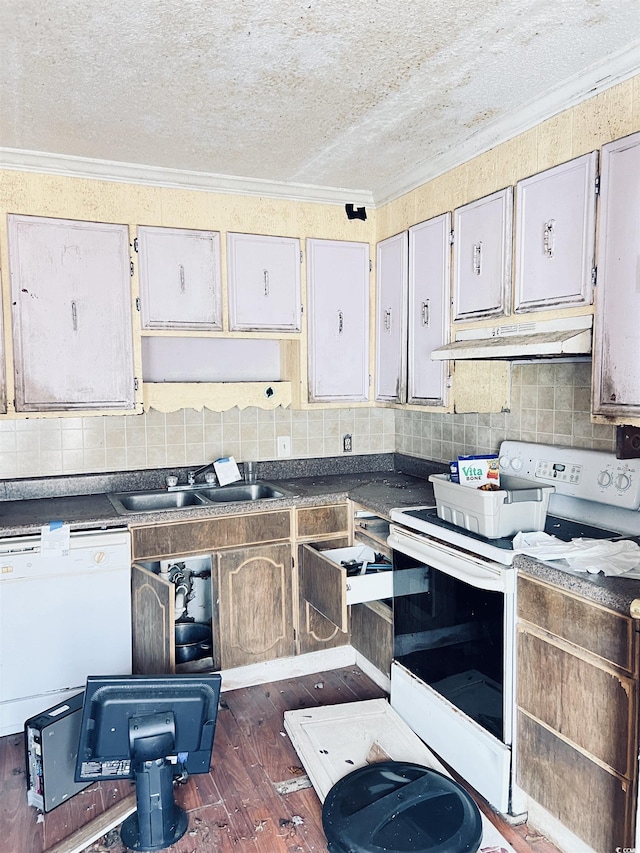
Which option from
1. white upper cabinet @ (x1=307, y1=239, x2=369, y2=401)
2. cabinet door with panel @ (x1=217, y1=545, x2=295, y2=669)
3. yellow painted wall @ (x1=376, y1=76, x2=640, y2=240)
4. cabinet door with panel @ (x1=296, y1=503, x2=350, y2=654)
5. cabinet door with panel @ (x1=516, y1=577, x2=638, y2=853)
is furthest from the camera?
white upper cabinet @ (x1=307, y1=239, x2=369, y2=401)

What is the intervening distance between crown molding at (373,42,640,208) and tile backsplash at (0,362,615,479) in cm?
90

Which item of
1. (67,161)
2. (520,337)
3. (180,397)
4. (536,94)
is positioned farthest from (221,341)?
(536,94)

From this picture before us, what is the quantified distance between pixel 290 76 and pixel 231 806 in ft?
7.88

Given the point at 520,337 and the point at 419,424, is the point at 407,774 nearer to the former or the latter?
the point at 520,337

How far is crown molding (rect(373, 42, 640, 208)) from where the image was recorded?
1.78 m

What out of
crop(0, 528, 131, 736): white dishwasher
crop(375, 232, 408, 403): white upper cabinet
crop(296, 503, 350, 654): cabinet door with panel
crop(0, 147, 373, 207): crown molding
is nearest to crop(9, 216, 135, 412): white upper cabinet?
crop(0, 147, 373, 207): crown molding

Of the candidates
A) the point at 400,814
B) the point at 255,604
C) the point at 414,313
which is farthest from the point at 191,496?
the point at 400,814

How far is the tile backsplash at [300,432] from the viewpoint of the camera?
7.98 ft

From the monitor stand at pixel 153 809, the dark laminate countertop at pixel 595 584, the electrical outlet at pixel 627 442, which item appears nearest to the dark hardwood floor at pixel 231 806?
the monitor stand at pixel 153 809

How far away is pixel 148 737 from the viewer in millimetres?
1891

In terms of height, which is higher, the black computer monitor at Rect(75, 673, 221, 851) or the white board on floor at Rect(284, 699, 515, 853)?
the black computer monitor at Rect(75, 673, 221, 851)

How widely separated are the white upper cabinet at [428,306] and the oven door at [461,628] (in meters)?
0.71

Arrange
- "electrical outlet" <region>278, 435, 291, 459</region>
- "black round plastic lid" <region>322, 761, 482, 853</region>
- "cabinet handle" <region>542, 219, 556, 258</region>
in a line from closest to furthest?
"black round plastic lid" <region>322, 761, 482, 853</region>, "cabinet handle" <region>542, 219, 556, 258</region>, "electrical outlet" <region>278, 435, 291, 459</region>

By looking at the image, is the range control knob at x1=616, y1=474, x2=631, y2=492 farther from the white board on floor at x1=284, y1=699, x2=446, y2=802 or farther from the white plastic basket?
the white board on floor at x1=284, y1=699, x2=446, y2=802
